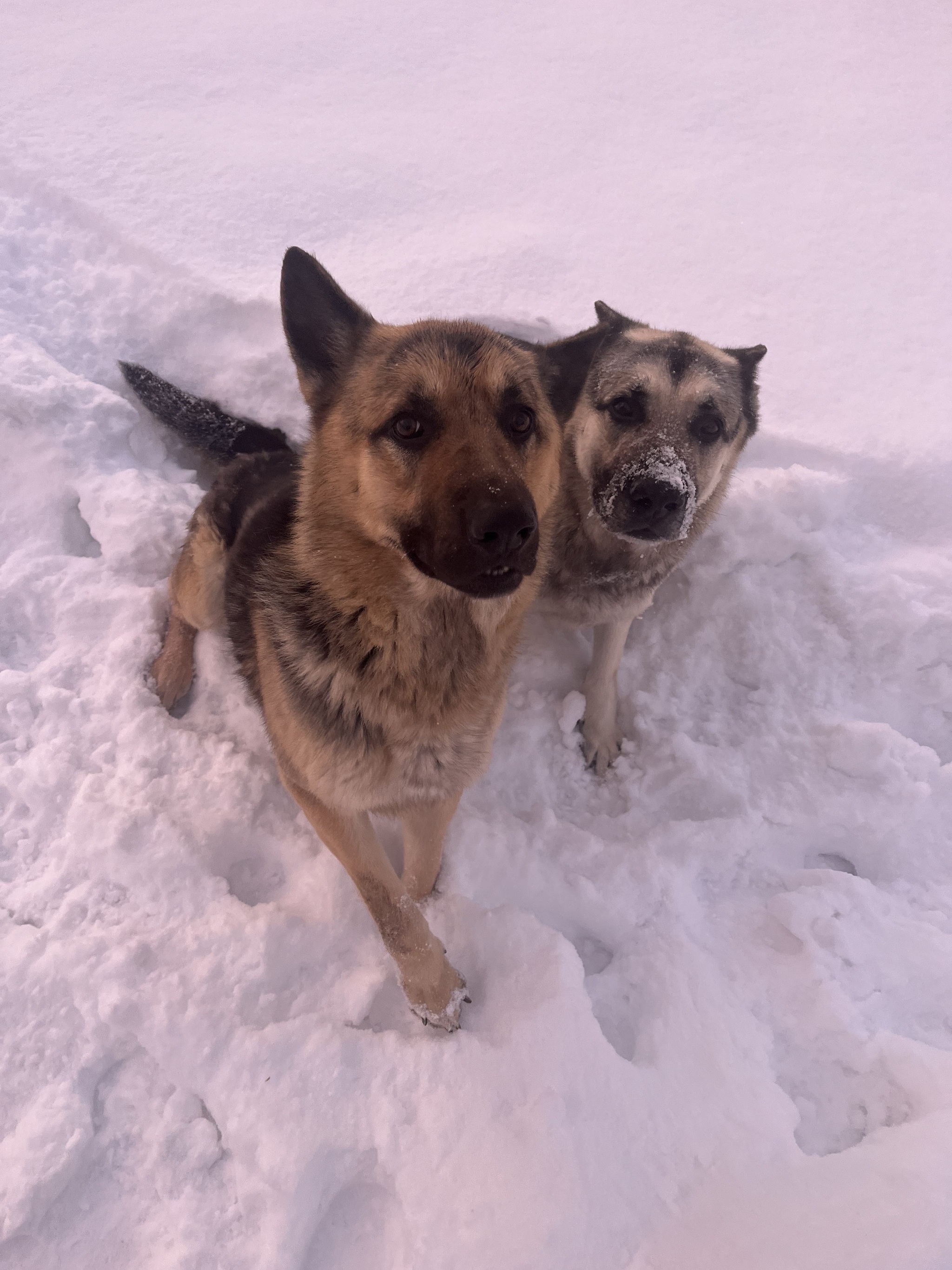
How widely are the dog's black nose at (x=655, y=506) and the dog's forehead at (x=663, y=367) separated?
0.61 metres

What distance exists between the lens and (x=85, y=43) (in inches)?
219

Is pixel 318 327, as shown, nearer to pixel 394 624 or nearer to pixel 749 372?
pixel 394 624

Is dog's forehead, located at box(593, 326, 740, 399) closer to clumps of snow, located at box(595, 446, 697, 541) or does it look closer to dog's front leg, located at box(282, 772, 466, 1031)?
clumps of snow, located at box(595, 446, 697, 541)

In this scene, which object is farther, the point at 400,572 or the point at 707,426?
the point at 707,426

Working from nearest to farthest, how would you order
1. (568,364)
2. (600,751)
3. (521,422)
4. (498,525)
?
1. (498,525)
2. (521,422)
3. (568,364)
4. (600,751)

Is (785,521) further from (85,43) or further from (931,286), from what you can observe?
(85,43)

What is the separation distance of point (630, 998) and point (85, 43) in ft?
26.2

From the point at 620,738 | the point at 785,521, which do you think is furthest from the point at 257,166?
the point at 620,738

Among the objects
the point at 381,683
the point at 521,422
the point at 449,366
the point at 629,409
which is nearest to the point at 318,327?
the point at 449,366

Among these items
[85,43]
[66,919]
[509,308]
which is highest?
[85,43]

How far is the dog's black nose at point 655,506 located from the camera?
2.51m

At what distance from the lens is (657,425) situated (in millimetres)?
2844

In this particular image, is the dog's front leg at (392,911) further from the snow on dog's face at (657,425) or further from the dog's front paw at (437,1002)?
the snow on dog's face at (657,425)

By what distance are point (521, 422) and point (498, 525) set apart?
54cm
